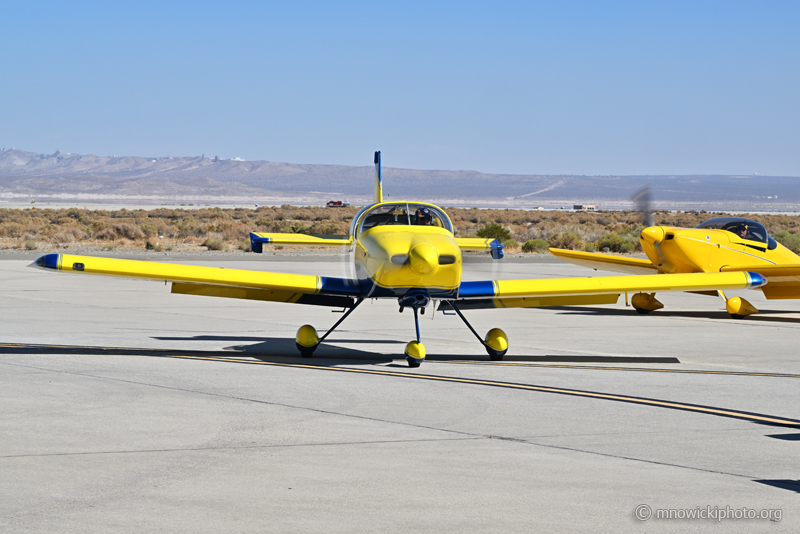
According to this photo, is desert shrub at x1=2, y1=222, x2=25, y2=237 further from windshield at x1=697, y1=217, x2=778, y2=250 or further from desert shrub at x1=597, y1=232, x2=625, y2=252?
windshield at x1=697, y1=217, x2=778, y2=250

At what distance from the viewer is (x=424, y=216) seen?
38.3 feet

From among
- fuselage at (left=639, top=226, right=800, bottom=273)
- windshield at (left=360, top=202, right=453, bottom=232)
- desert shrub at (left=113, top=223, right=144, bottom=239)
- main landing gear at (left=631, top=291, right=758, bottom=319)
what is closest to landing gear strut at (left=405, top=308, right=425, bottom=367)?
windshield at (left=360, top=202, right=453, bottom=232)

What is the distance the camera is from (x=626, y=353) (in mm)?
12695

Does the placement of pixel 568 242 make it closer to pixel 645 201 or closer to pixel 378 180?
pixel 645 201

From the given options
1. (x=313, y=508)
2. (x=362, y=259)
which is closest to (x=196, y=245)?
(x=362, y=259)

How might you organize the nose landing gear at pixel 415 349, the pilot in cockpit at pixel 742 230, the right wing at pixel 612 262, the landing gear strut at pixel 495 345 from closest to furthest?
1. the nose landing gear at pixel 415 349
2. the landing gear strut at pixel 495 345
3. the pilot in cockpit at pixel 742 230
4. the right wing at pixel 612 262

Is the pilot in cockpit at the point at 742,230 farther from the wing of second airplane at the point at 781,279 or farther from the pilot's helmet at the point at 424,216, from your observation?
the pilot's helmet at the point at 424,216

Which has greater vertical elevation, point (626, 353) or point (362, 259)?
point (362, 259)

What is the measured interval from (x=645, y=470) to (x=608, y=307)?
15.0 metres

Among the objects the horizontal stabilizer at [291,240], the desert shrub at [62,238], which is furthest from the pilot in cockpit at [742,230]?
the desert shrub at [62,238]

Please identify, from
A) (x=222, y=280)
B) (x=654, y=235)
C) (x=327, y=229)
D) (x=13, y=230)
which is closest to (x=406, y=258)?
(x=222, y=280)

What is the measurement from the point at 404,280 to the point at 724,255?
10549mm

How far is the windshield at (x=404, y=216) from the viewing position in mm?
11523

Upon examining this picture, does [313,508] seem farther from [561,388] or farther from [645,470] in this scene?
[561,388]
